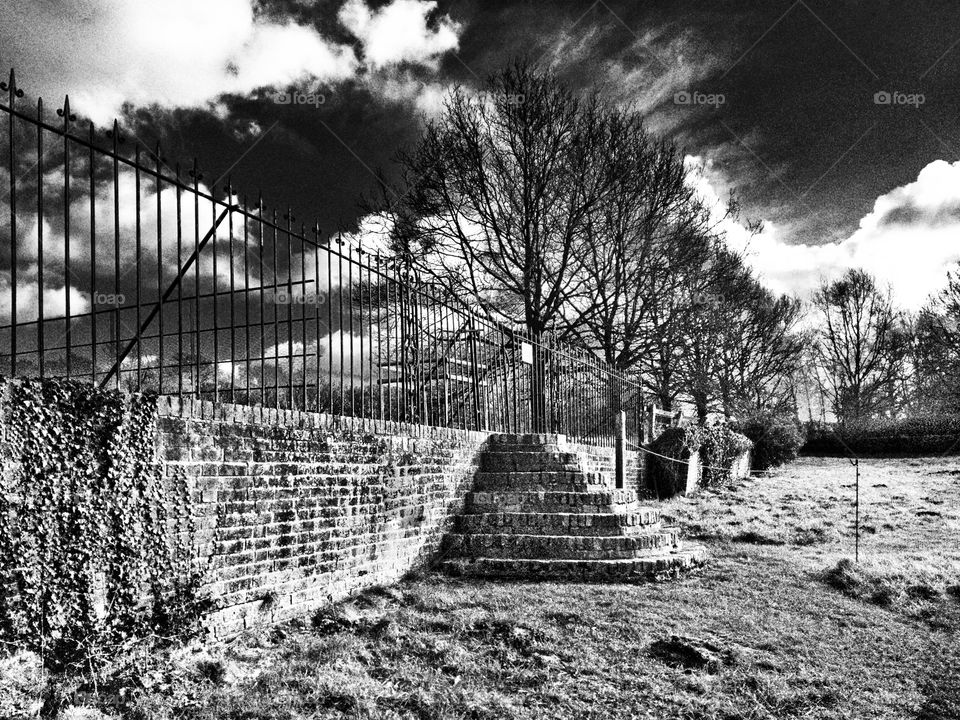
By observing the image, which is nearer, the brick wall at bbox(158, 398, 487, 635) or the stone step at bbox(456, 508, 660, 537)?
the brick wall at bbox(158, 398, 487, 635)

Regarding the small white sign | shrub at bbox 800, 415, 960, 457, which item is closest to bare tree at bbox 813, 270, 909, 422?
shrub at bbox 800, 415, 960, 457

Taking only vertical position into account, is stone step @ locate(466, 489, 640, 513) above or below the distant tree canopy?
below

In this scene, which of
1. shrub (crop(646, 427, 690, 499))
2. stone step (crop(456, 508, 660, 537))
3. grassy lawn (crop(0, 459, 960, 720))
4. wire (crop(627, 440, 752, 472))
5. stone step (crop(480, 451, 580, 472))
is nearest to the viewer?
grassy lawn (crop(0, 459, 960, 720))

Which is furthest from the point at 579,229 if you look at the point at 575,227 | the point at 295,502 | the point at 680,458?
the point at 295,502

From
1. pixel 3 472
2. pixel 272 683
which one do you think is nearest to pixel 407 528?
pixel 272 683

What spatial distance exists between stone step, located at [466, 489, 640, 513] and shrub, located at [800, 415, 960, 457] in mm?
18023

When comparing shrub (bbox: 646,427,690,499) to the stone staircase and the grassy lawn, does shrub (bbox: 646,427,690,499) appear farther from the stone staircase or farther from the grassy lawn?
the grassy lawn

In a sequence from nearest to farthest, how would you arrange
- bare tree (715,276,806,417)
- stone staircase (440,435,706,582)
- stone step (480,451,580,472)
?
stone staircase (440,435,706,582)
stone step (480,451,580,472)
bare tree (715,276,806,417)

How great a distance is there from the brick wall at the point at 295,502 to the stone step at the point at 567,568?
488 mm

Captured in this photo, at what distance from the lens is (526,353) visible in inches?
443

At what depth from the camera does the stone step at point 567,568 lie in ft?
24.7

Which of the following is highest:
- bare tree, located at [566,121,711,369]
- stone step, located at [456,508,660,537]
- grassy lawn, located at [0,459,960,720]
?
bare tree, located at [566,121,711,369]

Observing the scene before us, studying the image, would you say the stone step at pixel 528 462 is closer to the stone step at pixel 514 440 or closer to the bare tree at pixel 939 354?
the stone step at pixel 514 440

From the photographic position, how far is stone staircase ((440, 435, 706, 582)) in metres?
7.64
